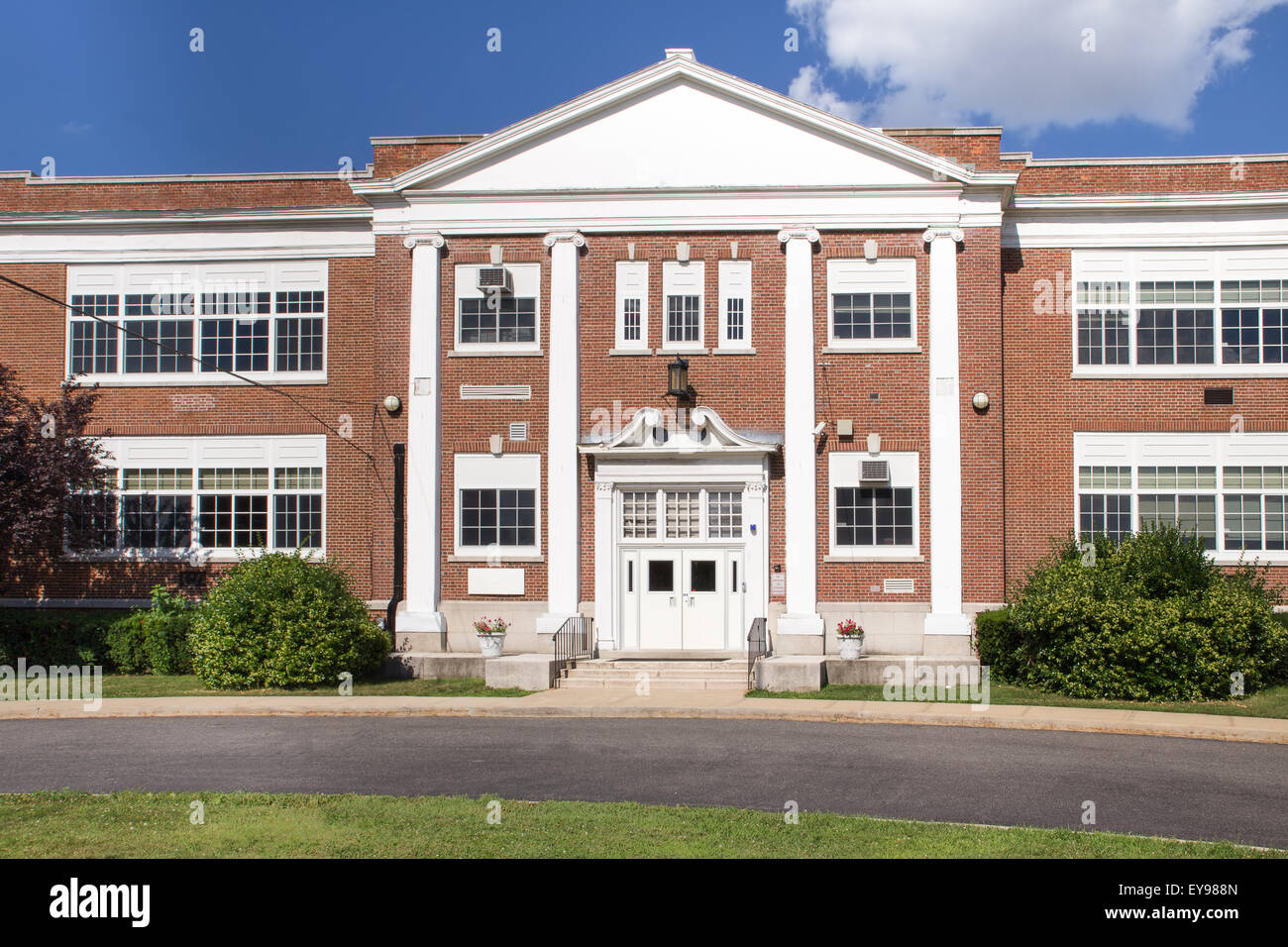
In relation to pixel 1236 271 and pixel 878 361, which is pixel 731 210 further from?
pixel 1236 271

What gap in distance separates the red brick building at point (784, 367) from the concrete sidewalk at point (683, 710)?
14.2ft

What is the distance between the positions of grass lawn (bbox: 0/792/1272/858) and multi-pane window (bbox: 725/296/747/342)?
13.9 m

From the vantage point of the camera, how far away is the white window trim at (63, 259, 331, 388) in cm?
2505

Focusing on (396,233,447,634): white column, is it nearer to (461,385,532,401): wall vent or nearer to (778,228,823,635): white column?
(461,385,532,401): wall vent

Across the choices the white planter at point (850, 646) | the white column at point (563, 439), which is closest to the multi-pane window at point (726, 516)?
the white column at point (563, 439)

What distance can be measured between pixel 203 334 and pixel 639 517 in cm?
1021

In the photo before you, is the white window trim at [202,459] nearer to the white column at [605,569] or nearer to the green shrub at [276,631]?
the green shrub at [276,631]

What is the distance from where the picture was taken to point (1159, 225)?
23.7 metres

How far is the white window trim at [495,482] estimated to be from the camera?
Answer: 2300 centimetres

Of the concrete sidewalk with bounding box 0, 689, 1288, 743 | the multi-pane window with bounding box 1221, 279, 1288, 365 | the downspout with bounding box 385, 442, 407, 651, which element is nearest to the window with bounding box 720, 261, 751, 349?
the downspout with bounding box 385, 442, 407, 651

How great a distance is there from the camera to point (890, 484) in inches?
890
